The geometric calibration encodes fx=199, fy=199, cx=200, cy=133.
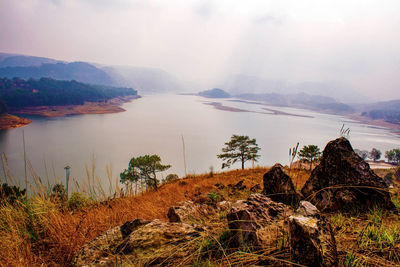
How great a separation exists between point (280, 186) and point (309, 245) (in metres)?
1.94

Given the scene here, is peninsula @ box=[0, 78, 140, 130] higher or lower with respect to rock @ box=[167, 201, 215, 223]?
higher

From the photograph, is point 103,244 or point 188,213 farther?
point 188,213

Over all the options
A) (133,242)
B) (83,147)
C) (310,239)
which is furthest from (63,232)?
(83,147)

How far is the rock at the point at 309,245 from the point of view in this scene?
122cm

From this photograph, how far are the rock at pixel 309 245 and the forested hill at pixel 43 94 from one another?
113m

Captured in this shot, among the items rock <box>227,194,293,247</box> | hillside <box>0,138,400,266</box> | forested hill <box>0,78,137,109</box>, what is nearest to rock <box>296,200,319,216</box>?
hillside <box>0,138,400,266</box>

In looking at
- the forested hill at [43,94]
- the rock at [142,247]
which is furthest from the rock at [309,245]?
the forested hill at [43,94]

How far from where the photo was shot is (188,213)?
2566 mm

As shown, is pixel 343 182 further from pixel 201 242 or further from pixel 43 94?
pixel 43 94

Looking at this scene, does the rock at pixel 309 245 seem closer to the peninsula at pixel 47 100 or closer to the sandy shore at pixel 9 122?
the sandy shore at pixel 9 122

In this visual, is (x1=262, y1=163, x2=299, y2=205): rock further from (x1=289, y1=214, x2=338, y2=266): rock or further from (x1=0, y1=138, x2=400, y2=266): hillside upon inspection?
(x1=289, y1=214, x2=338, y2=266): rock

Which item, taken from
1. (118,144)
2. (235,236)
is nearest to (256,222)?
(235,236)

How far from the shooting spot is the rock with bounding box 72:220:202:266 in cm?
156

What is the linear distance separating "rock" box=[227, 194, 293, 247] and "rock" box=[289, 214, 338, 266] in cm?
16
